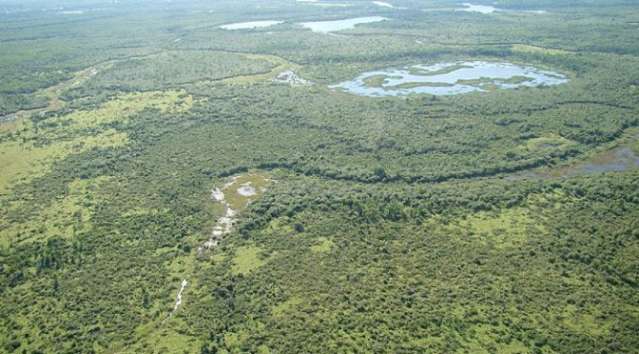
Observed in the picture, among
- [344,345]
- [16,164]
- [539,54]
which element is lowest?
[344,345]

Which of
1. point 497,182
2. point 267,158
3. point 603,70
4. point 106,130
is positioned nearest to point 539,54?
point 603,70

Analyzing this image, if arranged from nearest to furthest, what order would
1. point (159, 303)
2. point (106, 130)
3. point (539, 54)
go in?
1. point (159, 303)
2. point (106, 130)
3. point (539, 54)

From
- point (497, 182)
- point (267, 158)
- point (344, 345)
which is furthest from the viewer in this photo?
point (267, 158)

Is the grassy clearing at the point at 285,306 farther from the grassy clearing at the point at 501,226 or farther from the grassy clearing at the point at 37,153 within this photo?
the grassy clearing at the point at 37,153

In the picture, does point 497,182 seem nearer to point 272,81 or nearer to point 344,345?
point 344,345

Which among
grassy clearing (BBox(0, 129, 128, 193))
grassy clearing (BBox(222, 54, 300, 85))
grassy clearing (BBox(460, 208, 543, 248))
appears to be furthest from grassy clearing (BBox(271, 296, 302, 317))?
grassy clearing (BBox(222, 54, 300, 85))
